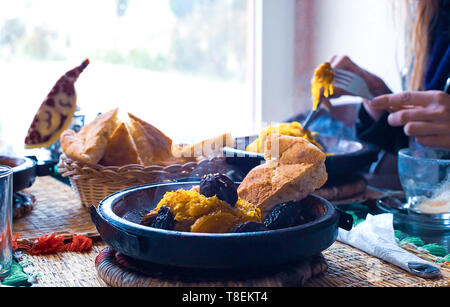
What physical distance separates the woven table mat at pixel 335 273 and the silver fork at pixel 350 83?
858 mm

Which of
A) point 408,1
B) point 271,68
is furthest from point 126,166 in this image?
point 271,68

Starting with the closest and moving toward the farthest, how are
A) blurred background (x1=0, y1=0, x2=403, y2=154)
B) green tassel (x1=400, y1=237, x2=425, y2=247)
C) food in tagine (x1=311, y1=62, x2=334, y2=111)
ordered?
green tassel (x1=400, y1=237, x2=425, y2=247) → food in tagine (x1=311, y1=62, x2=334, y2=111) → blurred background (x1=0, y1=0, x2=403, y2=154)

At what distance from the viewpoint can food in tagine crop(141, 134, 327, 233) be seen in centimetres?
85

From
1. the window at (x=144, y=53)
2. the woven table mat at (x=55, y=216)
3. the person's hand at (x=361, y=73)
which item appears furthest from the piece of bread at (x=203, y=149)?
the window at (x=144, y=53)

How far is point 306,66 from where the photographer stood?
177 inches

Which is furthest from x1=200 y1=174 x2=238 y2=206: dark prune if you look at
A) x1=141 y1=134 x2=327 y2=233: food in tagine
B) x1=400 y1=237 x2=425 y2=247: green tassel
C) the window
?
the window

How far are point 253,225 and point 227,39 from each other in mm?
4348

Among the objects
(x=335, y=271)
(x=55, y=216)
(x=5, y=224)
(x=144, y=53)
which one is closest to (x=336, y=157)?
(x=335, y=271)

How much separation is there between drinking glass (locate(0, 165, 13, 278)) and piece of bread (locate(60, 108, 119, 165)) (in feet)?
1.34

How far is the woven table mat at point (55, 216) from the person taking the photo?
120 centimetres

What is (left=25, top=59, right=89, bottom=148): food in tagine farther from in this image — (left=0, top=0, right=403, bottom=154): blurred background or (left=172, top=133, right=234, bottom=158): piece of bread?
(left=0, top=0, right=403, bottom=154): blurred background

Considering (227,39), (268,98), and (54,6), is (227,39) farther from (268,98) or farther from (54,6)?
(54,6)

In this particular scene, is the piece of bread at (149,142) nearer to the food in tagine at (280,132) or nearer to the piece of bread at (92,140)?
the piece of bread at (92,140)

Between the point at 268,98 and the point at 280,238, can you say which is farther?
the point at 268,98
